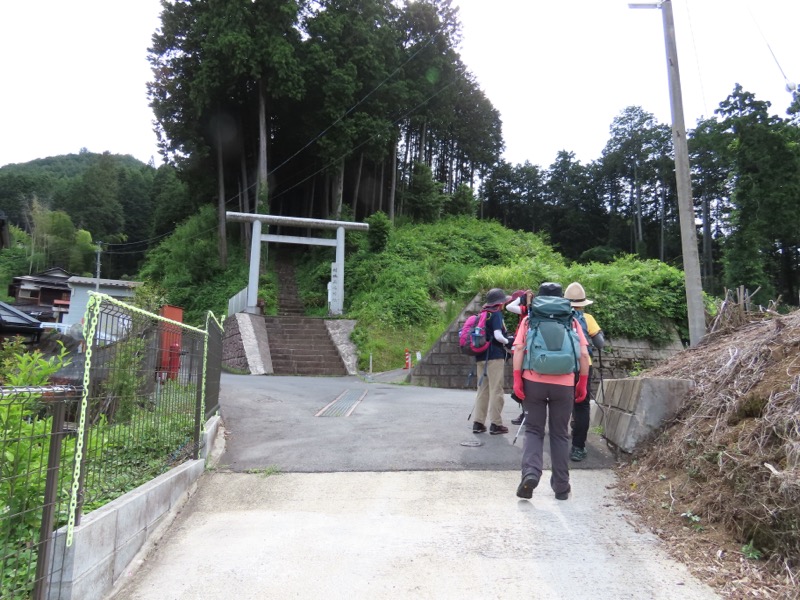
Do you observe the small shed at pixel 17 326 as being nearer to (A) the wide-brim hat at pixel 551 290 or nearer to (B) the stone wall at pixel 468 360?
(B) the stone wall at pixel 468 360

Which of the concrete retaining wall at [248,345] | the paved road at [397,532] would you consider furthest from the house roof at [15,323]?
the paved road at [397,532]

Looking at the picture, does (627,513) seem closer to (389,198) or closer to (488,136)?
(389,198)

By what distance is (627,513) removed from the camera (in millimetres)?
3771

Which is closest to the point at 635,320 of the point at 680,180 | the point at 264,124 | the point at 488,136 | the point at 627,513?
the point at 680,180

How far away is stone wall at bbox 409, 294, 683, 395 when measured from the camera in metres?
12.2

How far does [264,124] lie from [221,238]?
695cm

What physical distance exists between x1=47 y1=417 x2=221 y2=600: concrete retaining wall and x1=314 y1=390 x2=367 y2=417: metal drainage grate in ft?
11.9

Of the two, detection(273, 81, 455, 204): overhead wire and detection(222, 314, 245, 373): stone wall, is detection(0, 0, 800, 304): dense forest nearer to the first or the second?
detection(273, 81, 455, 204): overhead wire

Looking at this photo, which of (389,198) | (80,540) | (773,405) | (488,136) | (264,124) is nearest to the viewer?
(80,540)

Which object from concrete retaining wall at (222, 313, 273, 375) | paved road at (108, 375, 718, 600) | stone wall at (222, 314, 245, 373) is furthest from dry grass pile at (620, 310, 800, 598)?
stone wall at (222, 314, 245, 373)

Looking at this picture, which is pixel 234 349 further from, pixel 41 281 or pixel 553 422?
pixel 41 281

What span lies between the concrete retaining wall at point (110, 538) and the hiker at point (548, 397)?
99.5 inches

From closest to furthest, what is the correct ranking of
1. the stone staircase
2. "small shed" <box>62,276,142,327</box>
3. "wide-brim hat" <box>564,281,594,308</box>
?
"wide-brim hat" <box>564,281,594,308</box> → the stone staircase → "small shed" <box>62,276,142,327</box>

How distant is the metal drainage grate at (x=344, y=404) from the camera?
7660mm
